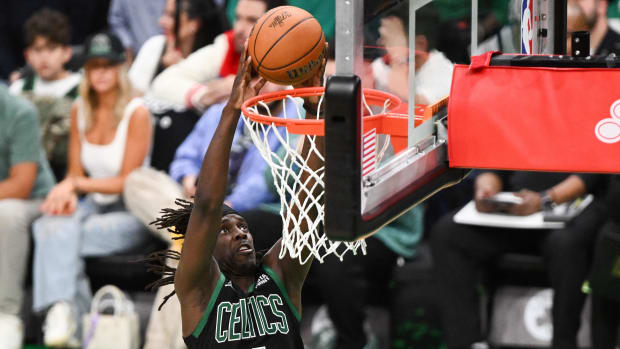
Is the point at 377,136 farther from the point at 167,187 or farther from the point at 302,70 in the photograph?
the point at 167,187

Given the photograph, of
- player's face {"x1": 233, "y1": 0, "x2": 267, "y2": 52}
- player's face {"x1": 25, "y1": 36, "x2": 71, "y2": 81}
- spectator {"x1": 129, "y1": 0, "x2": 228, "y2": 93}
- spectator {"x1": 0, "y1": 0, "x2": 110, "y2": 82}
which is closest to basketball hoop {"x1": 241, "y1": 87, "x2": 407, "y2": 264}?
player's face {"x1": 233, "y1": 0, "x2": 267, "y2": 52}

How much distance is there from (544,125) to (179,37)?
4591 mm

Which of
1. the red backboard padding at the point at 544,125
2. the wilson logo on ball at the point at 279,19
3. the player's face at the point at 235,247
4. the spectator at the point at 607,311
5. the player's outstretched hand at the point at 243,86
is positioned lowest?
the spectator at the point at 607,311

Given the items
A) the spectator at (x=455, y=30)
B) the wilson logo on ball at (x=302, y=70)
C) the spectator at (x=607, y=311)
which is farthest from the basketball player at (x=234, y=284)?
the spectator at (x=607, y=311)

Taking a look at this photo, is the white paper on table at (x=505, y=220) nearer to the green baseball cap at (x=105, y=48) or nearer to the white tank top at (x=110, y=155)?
the white tank top at (x=110, y=155)

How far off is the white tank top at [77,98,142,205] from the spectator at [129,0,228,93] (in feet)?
1.78

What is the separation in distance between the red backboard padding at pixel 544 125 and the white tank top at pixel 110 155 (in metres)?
4.01

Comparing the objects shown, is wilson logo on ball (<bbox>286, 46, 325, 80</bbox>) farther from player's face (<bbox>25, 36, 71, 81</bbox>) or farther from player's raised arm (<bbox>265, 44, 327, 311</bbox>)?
player's face (<bbox>25, 36, 71, 81</bbox>)

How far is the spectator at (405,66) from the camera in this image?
329 centimetres

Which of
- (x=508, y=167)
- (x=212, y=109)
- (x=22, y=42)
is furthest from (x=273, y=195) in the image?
(x=22, y=42)

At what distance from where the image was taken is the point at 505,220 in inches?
229

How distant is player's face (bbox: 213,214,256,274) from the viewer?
11.8ft

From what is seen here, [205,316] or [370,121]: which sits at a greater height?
[370,121]

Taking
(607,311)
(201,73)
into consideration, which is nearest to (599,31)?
(607,311)
